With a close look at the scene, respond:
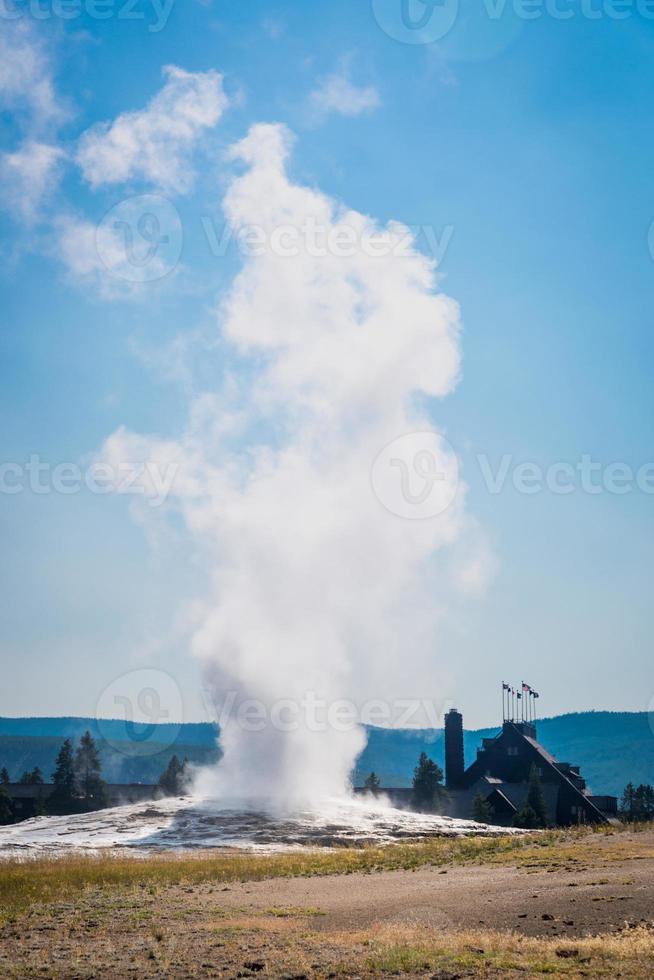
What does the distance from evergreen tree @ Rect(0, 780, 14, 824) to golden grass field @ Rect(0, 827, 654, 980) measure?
5008 cm

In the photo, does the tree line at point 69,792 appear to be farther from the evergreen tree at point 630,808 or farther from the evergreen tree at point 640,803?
the evergreen tree at point 640,803

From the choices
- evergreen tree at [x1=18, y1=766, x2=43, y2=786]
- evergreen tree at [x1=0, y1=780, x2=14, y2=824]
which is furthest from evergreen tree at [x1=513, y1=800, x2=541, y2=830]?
evergreen tree at [x1=18, y1=766, x2=43, y2=786]

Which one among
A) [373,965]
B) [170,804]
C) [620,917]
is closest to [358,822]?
[170,804]

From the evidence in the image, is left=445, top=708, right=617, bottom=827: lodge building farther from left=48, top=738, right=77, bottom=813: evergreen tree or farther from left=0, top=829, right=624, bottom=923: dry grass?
left=48, top=738, right=77, bottom=813: evergreen tree

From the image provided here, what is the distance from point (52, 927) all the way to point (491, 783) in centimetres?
6606

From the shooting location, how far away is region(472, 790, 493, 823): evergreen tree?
77.7 m

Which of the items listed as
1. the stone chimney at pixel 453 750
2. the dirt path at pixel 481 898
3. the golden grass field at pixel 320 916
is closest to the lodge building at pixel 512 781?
the stone chimney at pixel 453 750

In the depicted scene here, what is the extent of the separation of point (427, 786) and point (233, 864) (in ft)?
162

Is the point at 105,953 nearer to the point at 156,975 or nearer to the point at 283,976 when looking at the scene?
the point at 156,975

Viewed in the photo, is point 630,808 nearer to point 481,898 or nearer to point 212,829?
point 212,829

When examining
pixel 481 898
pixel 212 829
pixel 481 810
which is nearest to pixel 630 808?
pixel 481 810

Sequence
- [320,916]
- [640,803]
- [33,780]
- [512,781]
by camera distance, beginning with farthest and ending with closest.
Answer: [33,780], [640,803], [512,781], [320,916]

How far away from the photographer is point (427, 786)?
8650 centimetres

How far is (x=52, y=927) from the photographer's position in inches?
957
